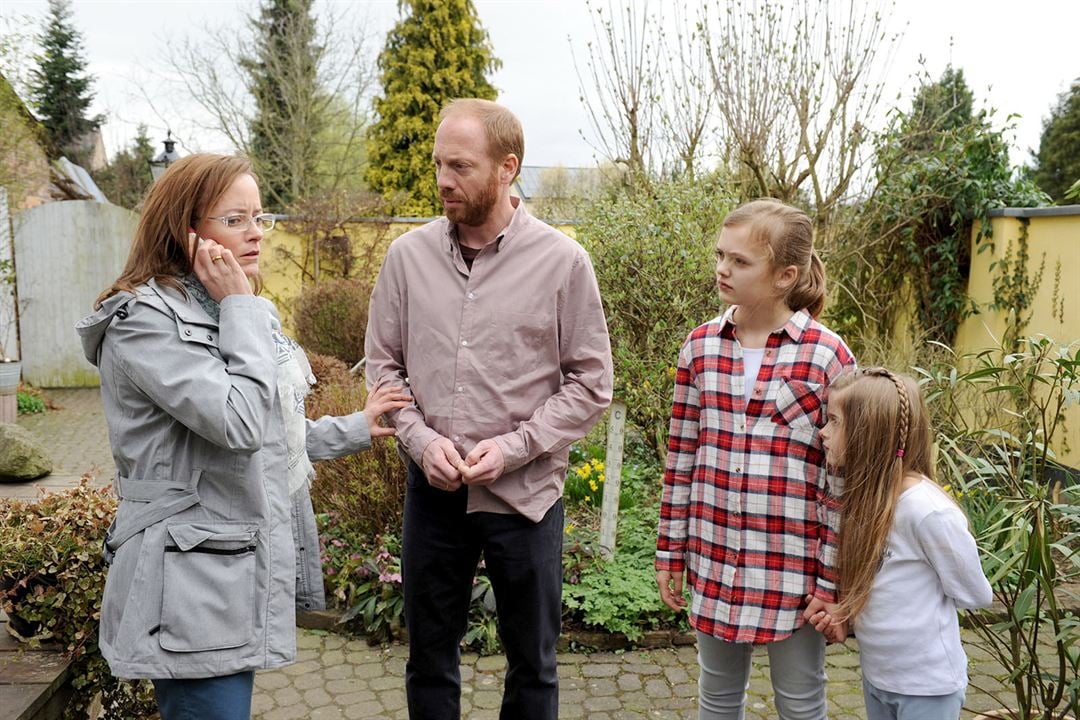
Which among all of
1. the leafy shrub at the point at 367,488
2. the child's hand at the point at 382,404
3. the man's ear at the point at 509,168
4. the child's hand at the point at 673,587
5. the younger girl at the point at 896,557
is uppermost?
the man's ear at the point at 509,168

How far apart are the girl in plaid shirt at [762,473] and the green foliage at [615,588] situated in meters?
1.57

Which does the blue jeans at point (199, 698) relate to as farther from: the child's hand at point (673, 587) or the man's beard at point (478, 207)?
the man's beard at point (478, 207)

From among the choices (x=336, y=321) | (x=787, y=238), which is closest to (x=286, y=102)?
(x=336, y=321)

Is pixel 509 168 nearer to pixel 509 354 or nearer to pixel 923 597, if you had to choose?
pixel 509 354

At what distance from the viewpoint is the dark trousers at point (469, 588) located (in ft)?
8.22

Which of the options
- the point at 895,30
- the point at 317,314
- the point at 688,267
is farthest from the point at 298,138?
the point at 688,267

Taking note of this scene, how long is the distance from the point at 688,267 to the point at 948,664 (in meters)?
3.26

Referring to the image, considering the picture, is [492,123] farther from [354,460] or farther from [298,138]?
[298,138]

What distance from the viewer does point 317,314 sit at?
405 inches

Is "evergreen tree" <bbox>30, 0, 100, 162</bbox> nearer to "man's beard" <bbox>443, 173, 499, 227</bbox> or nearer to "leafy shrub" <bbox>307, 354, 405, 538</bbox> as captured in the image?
"leafy shrub" <bbox>307, 354, 405, 538</bbox>

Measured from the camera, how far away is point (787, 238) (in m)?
2.33

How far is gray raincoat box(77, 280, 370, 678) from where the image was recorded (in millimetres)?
1798

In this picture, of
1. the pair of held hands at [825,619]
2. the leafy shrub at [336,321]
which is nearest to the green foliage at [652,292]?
the pair of held hands at [825,619]

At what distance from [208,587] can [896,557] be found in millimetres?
1631
